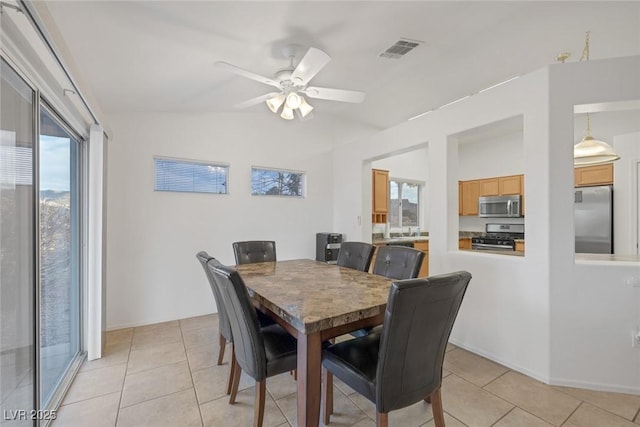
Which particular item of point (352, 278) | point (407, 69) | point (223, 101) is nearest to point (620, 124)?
point (407, 69)

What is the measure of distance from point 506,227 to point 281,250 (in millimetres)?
4406

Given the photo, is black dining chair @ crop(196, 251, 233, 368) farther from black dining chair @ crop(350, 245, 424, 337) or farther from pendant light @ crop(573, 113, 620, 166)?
pendant light @ crop(573, 113, 620, 166)

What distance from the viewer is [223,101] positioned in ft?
10.8

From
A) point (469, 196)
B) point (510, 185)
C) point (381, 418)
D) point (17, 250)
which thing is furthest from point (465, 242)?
point (17, 250)

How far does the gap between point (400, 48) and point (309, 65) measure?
1158 mm

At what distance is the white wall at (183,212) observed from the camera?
3.13 metres

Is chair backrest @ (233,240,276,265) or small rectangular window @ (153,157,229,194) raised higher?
small rectangular window @ (153,157,229,194)

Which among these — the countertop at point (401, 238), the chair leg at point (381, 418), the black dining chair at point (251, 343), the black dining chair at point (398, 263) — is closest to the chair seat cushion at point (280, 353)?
the black dining chair at point (251, 343)

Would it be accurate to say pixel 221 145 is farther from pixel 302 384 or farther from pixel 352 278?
pixel 302 384

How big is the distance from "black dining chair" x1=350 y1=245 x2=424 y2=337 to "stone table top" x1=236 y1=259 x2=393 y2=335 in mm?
235

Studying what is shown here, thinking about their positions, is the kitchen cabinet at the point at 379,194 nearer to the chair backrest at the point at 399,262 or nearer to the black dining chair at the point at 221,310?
the chair backrest at the point at 399,262

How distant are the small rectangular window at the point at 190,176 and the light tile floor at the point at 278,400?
1934mm

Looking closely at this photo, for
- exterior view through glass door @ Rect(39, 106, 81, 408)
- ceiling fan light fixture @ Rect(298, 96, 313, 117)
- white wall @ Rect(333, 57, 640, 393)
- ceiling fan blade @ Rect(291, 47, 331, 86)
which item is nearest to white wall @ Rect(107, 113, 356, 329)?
exterior view through glass door @ Rect(39, 106, 81, 408)

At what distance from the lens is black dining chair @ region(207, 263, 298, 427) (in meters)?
1.38
